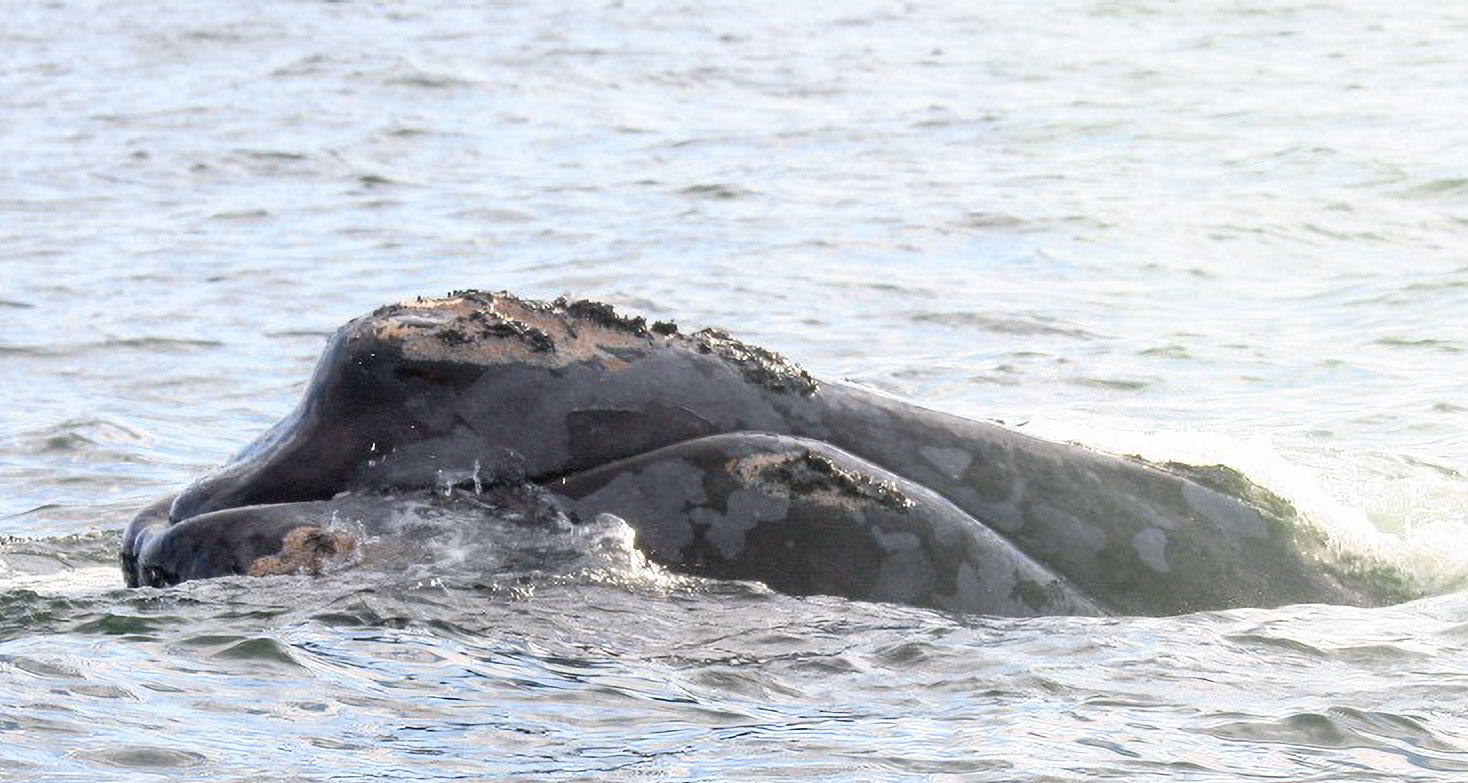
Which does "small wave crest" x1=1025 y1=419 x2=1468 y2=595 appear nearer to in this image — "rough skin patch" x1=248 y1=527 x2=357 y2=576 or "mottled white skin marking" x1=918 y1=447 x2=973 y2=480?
"mottled white skin marking" x1=918 y1=447 x2=973 y2=480

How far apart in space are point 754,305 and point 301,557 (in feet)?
26.5

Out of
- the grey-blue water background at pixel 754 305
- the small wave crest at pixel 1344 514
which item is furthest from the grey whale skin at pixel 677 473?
the small wave crest at pixel 1344 514

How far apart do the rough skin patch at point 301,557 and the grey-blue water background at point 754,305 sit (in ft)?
0.14

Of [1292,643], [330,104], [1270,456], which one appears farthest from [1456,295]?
[330,104]

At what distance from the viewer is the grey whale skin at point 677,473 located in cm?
636

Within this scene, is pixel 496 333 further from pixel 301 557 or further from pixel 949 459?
pixel 949 459

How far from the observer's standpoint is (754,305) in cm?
1411

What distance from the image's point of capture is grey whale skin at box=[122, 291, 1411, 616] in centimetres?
636

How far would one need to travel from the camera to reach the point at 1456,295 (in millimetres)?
14195

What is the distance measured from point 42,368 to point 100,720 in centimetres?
719

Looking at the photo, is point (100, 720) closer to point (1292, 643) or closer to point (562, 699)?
point (562, 699)

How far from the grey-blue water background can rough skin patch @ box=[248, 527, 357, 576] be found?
4 cm

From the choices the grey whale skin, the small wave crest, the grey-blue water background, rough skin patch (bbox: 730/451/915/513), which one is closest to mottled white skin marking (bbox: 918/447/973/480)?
the grey whale skin

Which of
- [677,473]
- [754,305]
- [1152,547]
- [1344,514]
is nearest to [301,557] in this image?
[677,473]
